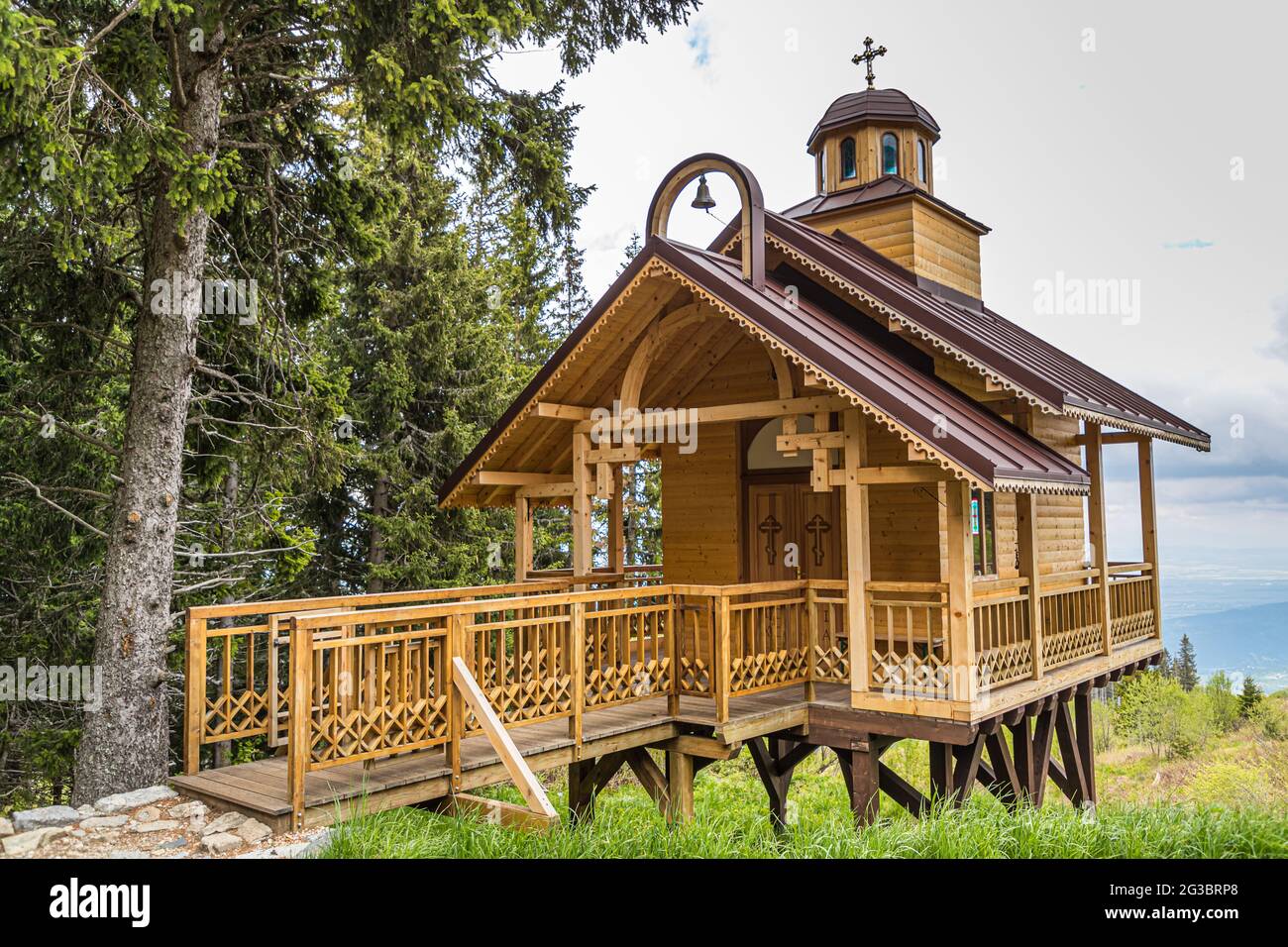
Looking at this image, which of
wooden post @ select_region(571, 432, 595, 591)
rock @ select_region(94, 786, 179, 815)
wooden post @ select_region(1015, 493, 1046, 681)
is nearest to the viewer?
rock @ select_region(94, 786, 179, 815)

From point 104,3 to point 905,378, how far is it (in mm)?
7712

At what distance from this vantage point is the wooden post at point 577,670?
7.78m

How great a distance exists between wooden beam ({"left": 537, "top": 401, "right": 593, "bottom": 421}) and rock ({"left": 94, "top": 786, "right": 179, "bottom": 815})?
512 cm

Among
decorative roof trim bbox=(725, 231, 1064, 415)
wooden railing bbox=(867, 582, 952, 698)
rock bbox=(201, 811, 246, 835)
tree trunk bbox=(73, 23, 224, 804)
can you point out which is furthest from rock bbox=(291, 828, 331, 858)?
decorative roof trim bbox=(725, 231, 1064, 415)

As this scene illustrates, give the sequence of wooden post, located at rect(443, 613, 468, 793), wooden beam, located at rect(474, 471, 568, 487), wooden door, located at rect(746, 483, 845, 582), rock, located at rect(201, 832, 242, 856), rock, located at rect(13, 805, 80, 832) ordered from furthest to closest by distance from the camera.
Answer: wooden beam, located at rect(474, 471, 568, 487) → wooden door, located at rect(746, 483, 845, 582) → wooden post, located at rect(443, 613, 468, 793) → rock, located at rect(13, 805, 80, 832) → rock, located at rect(201, 832, 242, 856)

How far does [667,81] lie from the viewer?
46625mm

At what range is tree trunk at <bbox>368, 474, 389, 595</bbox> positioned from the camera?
1781 centimetres

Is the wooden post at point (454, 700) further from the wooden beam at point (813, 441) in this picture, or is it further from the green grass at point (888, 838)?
the wooden beam at point (813, 441)

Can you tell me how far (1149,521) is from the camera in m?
13.6

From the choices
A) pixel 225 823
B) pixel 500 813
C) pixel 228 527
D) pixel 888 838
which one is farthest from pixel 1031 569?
pixel 228 527

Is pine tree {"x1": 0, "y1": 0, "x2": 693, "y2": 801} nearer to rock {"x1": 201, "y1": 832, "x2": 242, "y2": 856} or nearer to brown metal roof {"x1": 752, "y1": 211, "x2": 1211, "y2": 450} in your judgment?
rock {"x1": 201, "y1": 832, "x2": 242, "y2": 856}

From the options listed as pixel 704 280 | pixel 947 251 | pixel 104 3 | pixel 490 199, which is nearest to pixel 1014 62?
pixel 490 199

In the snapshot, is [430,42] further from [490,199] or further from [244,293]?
[490,199]

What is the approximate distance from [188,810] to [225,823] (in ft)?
1.54
